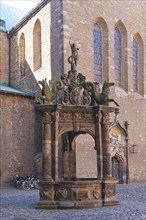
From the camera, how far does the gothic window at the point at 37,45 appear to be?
27.5 meters

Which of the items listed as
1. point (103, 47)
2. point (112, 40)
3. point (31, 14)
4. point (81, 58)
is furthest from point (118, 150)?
point (31, 14)

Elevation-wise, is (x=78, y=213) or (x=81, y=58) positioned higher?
(x=81, y=58)

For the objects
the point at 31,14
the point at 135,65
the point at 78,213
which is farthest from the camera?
the point at 135,65

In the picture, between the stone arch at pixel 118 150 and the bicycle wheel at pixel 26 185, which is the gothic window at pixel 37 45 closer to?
the stone arch at pixel 118 150

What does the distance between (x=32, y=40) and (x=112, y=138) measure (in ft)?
28.7

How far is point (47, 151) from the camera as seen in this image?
13469mm

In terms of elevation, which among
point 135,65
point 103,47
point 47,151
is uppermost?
point 103,47

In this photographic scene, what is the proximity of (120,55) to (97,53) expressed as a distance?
2495 mm

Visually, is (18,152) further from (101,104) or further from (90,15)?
(101,104)

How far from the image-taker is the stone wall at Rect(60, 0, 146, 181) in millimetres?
24938

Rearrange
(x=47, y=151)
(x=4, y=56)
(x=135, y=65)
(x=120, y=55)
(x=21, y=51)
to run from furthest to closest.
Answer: (x=4, y=56) < (x=135, y=65) < (x=21, y=51) < (x=120, y=55) < (x=47, y=151)

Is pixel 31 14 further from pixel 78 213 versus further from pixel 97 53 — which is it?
pixel 78 213

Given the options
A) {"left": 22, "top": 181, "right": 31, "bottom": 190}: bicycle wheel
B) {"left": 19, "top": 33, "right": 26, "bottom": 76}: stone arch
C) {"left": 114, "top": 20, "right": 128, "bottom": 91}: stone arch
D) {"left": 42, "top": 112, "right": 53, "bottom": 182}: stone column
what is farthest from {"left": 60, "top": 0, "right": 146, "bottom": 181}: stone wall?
{"left": 42, "top": 112, "right": 53, "bottom": 182}: stone column

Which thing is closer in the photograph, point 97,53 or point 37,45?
point 97,53
